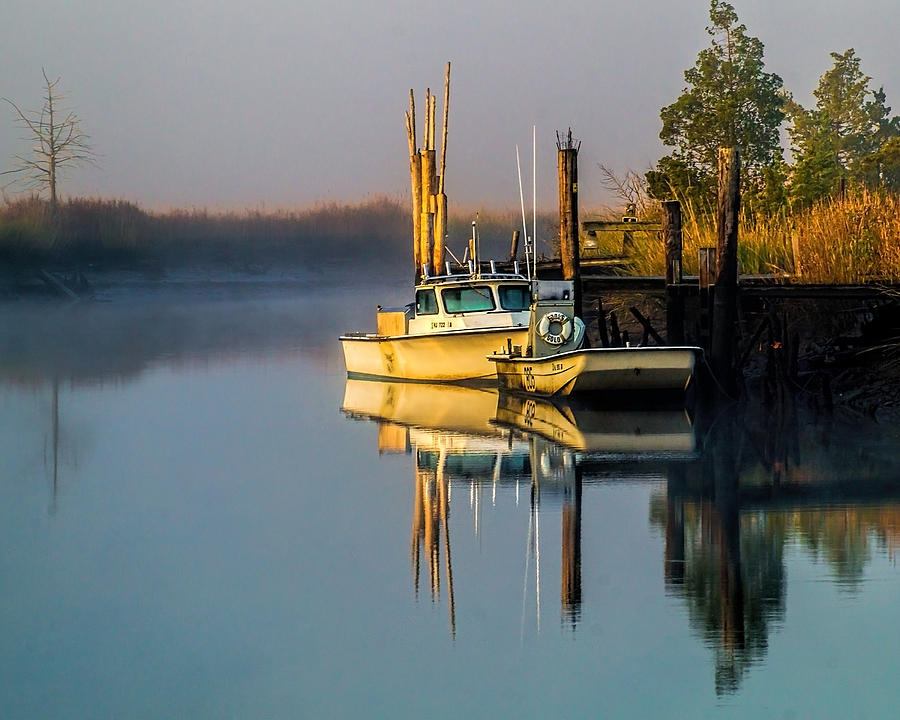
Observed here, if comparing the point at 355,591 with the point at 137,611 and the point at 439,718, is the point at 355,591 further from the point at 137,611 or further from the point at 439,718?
the point at 439,718

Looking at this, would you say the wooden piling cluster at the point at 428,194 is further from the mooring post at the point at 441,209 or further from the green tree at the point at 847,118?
the green tree at the point at 847,118

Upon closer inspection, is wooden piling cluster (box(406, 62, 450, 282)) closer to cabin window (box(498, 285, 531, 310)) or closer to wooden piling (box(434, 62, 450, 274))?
wooden piling (box(434, 62, 450, 274))

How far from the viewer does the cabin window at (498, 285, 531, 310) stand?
950 inches

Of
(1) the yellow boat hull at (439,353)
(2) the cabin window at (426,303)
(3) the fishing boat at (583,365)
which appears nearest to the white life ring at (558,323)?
(3) the fishing boat at (583,365)

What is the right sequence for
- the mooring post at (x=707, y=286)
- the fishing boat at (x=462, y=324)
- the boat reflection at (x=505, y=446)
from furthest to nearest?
the fishing boat at (x=462, y=324) < the mooring post at (x=707, y=286) < the boat reflection at (x=505, y=446)

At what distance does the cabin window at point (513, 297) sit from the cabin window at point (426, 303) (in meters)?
1.13

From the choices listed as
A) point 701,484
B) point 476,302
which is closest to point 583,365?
point 476,302

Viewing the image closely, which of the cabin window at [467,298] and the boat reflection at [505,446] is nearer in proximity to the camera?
the boat reflection at [505,446]

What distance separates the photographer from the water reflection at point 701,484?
31.2ft

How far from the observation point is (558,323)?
21.9 meters

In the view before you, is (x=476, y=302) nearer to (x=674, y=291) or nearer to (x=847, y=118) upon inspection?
(x=674, y=291)

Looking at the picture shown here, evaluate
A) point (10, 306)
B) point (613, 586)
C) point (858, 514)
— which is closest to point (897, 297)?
point (858, 514)

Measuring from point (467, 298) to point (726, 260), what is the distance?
16.2 ft

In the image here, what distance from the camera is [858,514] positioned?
12.0 m
